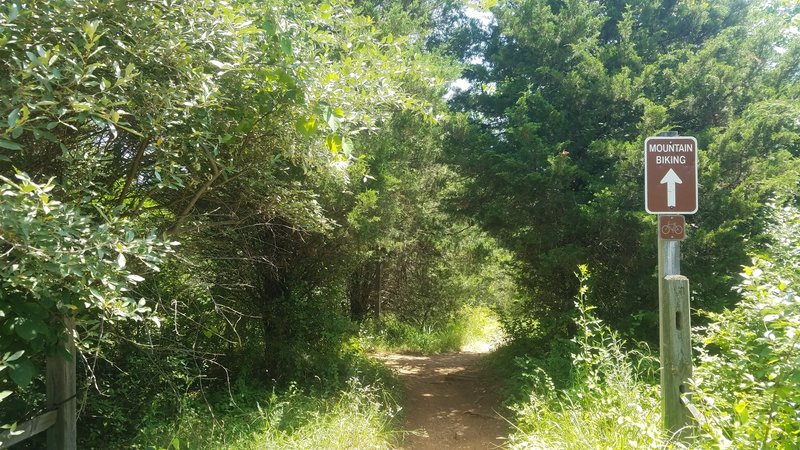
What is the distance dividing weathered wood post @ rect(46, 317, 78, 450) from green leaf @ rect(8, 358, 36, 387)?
984mm

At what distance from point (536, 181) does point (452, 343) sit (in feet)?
24.0

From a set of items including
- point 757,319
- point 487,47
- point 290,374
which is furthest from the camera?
point 487,47

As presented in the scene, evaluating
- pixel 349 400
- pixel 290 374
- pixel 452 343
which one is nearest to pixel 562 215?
pixel 349 400

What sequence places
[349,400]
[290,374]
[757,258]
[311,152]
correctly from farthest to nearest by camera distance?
[290,374] < [349,400] < [311,152] < [757,258]

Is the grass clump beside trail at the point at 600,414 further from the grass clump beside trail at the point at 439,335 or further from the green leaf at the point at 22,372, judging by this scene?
the grass clump beside trail at the point at 439,335

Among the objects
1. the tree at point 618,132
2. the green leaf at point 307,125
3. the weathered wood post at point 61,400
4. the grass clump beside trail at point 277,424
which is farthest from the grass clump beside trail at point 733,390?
the weathered wood post at point 61,400

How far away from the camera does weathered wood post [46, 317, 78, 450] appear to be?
3902 mm

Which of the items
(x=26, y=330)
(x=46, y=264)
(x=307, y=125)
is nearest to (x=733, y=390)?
Result: (x=307, y=125)

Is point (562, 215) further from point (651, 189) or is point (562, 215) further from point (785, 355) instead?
point (785, 355)

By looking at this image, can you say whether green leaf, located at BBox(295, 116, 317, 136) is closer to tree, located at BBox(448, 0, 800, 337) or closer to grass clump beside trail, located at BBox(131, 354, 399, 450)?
grass clump beside trail, located at BBox(131, 354, 399, 450)

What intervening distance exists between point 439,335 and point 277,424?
8797mm

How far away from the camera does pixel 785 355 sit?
8.70 feet

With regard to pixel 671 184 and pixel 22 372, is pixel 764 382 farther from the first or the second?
pixel 22 372

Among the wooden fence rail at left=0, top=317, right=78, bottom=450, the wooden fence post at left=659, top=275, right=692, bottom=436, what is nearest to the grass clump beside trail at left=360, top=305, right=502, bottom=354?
the wooden fence rail at left=0, top=317, right=78, bottom=450
